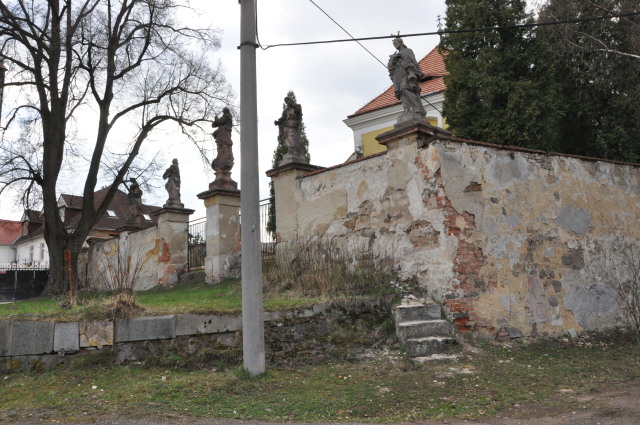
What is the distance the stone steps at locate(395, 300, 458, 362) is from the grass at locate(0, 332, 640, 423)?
26 cm

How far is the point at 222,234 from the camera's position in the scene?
11.5m

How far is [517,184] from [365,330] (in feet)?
11.2

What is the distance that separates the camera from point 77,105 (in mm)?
16625

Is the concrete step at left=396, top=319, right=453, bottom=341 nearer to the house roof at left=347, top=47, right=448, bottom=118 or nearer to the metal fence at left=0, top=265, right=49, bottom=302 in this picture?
the house roof at left=347, top=47, right=448, bottom=118

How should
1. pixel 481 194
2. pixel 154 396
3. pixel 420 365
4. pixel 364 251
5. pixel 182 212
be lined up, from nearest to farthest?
pixel 154 396 → pixel 420 365 → pixel 481 194 → pixel 364 251 → pixel 182 212

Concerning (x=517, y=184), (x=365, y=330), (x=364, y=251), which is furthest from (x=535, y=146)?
(x=365, y=330)

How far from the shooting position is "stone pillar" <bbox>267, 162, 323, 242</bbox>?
10.4 m

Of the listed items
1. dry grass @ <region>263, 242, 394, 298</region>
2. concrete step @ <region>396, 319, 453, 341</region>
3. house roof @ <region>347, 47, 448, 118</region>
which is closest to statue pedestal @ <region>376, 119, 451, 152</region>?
dry grass @ <region>263, 242, 394, 298</region>

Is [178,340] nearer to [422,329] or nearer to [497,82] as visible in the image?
[422,329]

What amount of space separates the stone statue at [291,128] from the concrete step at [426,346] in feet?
16.0

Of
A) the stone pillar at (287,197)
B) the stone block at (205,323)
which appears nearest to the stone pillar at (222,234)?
the stone pillar at (287,197)

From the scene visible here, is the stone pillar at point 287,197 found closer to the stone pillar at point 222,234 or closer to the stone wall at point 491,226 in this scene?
the stone wall at point 491,226

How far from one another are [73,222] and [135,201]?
2111 centimetres

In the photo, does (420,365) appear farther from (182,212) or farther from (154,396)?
(182,212)
